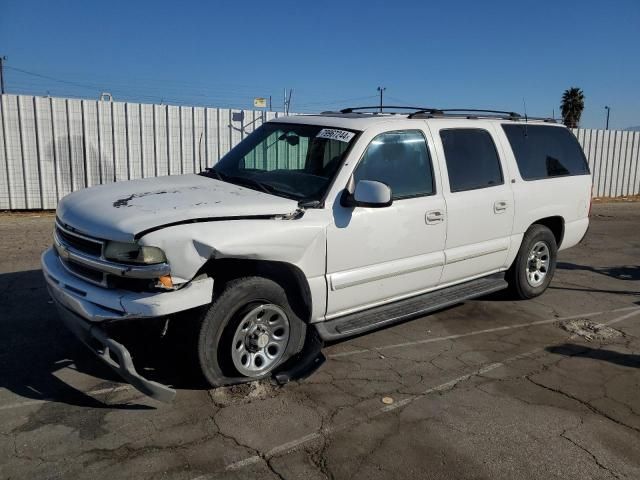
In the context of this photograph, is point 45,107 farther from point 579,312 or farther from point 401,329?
point 579,312

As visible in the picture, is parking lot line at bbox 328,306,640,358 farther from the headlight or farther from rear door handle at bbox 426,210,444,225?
the headlight

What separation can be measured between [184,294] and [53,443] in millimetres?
1145

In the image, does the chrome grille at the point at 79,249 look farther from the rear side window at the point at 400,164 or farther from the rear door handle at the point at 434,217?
the rear door handle at the point at 434,217

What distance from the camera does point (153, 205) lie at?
3.69 metres

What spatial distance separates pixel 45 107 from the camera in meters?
11.5

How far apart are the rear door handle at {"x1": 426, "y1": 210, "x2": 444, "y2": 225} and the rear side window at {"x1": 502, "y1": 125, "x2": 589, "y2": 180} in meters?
1.56

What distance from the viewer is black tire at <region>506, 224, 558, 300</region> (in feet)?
19.8

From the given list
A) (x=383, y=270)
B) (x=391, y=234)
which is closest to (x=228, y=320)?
(x=383, y=270)

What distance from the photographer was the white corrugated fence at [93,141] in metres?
11.5

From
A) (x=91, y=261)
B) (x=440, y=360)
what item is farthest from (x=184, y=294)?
(x=440, y=360)

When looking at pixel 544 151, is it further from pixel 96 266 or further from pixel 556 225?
pixel 96 266

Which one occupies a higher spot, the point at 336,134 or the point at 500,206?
the point at 336,134

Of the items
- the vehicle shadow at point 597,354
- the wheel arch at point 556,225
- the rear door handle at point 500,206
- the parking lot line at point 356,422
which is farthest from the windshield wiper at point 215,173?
the wheel arch at point 556,225

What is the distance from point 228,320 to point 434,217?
6.88ft
